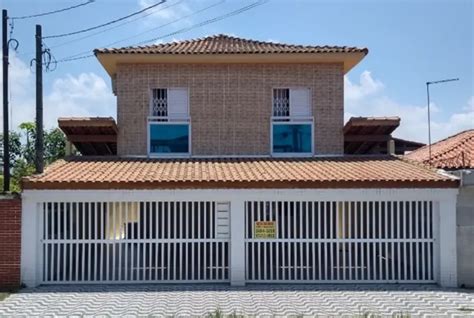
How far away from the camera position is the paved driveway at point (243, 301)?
388 inches

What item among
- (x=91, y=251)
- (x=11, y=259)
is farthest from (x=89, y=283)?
(x=11, y=259)

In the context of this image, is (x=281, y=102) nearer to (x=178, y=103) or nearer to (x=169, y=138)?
(x=178, y=103)

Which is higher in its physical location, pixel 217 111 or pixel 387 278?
pixel 217 111

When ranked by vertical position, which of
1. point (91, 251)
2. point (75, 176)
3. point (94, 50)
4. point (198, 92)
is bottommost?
point (91, 251)

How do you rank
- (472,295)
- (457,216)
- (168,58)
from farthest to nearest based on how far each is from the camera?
1. (168,58)
2. (457,216)
3. (472,295)

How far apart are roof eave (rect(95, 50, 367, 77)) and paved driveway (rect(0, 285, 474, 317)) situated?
20.5ft

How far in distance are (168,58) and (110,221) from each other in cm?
511

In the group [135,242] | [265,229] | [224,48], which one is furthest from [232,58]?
[135,242]

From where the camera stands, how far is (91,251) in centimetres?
1243

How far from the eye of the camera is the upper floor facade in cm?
1558

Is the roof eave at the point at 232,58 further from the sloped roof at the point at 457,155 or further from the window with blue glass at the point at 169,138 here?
the sloped roof at the point at 457,155

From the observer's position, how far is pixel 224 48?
15.8 metres

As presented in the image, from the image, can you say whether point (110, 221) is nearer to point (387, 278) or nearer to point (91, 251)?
point (91, 251)

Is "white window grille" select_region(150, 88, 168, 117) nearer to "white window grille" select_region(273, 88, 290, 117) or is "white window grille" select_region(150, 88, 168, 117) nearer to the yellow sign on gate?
"white window grille" select_region(273, 88, 290, 117)
